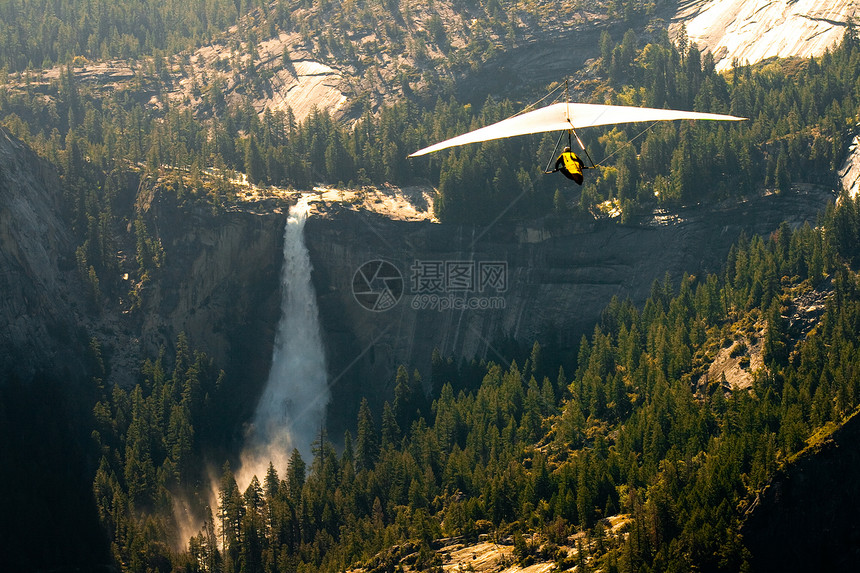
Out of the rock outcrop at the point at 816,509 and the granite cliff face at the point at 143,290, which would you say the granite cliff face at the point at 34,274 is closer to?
the granite cliff face at the point at 143,290

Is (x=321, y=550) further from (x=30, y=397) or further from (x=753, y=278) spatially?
(x=753, y=278)

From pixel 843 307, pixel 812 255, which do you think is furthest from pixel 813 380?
pixel 812 255

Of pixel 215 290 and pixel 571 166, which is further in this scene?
pixel 215 290

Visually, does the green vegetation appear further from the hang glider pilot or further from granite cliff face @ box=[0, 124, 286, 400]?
the hang glider pilot
